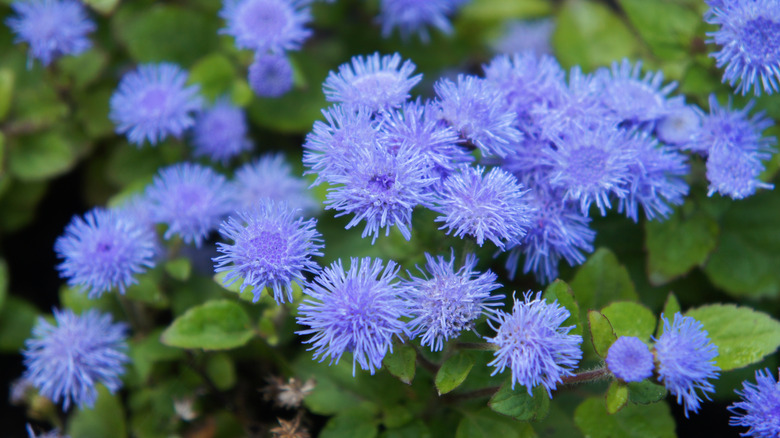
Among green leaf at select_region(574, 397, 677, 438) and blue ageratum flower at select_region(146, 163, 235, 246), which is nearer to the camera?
green leaf at select_region(574, 397, 677, 438)

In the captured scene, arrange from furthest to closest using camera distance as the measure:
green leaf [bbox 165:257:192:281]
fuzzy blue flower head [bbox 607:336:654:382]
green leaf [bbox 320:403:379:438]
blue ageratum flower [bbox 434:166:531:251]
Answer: green leaf [bbox 165:257:192:281] < green leaf [bbox 320:403:379:438] < blue ageratum flower [bbox 434:166:531:251] < fuzzy blue flower head [bbox 607:336:654:382]

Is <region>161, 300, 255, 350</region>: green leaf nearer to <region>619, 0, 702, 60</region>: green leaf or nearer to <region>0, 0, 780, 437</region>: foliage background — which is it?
<region>0, 0, 780, 437</region>: foliage background

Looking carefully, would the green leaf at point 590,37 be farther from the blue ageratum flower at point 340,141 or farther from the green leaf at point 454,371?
the green leaf at point 454,371

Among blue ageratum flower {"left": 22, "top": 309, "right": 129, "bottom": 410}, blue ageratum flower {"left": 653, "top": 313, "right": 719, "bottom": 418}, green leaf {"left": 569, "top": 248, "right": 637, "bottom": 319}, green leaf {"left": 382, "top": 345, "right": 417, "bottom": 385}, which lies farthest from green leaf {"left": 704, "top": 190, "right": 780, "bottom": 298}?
blue ageratum flower {"left": 22, "top": 309, "right": 129, "bottom": 410}

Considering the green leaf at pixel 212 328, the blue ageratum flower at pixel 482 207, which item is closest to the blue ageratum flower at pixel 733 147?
the blue ageratum flower at pixel 482 207

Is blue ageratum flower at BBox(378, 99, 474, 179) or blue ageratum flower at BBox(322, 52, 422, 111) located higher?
blue ageratum flower at BBox(322, 52, 422, 111)

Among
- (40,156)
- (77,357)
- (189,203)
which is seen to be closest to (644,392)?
(189,203)

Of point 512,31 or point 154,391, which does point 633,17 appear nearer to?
point 512,31
